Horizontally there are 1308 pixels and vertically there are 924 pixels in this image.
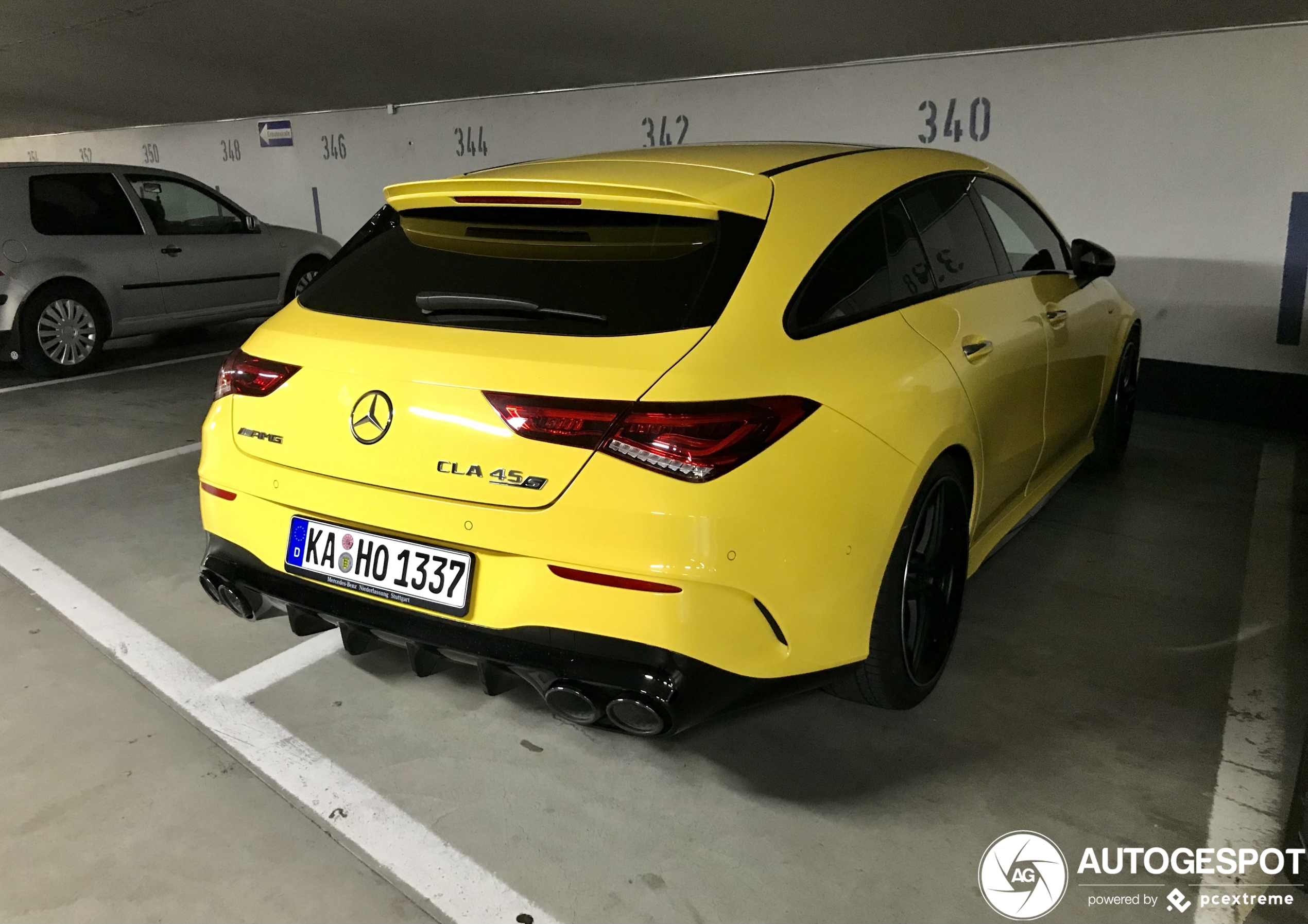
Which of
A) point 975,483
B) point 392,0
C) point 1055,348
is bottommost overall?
point 975,483

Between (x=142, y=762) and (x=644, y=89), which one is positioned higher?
(x=644, y=89)

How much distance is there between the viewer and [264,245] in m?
8.23

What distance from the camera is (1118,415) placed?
14.7 feet

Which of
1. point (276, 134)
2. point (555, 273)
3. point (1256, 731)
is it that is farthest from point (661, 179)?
point (276, 134)

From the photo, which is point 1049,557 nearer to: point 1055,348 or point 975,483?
point 1055,348

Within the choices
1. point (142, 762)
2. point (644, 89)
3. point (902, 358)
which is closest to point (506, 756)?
point (142, 762)

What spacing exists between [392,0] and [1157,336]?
514 centimetres

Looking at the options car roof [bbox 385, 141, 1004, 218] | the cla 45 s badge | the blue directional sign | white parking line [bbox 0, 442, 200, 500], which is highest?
the blue directional sign

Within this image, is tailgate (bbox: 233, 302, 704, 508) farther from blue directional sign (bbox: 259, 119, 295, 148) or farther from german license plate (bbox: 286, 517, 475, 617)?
blue directional sign (bbox: 259, 119, 295, 148)

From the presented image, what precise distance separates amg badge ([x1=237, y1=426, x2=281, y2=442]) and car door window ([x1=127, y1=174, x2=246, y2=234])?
6200mm

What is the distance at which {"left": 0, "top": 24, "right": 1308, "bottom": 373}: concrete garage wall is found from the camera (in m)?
5.18

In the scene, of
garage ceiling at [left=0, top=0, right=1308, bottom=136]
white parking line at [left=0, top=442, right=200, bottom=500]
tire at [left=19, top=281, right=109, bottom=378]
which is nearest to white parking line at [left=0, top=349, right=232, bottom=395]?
tire at [left=19, top=281, right=109, bottom=378]

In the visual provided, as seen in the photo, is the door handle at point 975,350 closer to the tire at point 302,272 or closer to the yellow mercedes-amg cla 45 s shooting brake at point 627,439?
the yellow mercedes-amg cla 45 s shooting brake at point 627,439

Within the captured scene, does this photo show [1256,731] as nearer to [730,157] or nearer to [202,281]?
[730,157]
